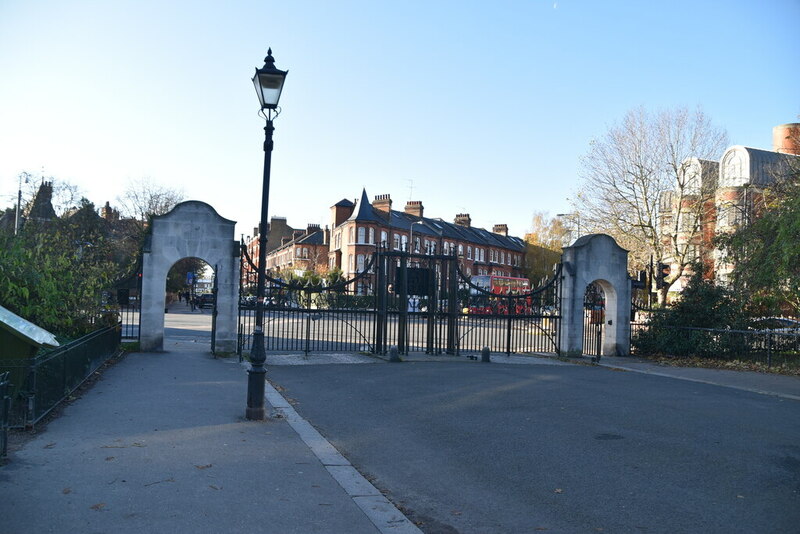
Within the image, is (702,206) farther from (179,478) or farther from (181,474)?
(179,478)

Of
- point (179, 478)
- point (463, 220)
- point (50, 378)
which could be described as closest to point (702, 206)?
point (50, 378)

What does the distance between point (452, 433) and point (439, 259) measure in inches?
442

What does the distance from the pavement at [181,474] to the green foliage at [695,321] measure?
1558 cm

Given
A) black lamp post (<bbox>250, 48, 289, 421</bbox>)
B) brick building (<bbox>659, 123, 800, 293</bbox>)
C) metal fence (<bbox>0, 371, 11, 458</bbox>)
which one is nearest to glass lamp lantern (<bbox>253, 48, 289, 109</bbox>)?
black lamp post (<bbox>250, 48, 289, 421</bbox>)

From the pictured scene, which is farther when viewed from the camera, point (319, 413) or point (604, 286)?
point (604, 286)

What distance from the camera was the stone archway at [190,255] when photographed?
17703mm

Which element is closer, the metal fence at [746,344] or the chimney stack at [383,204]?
the metal fence at [746,344]

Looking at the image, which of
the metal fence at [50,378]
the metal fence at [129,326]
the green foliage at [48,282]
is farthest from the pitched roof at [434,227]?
the metal fence at [50,378]

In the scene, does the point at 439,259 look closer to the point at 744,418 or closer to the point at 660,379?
the point at 660,379

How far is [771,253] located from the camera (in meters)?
17.8

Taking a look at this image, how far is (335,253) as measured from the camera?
72312 millimetres

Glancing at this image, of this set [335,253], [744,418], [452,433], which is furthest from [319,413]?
[335,253]

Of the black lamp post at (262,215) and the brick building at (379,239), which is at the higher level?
the brick building at (379,239)

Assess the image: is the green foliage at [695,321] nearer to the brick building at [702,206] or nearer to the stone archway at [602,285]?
the stone archway at [602,285]
